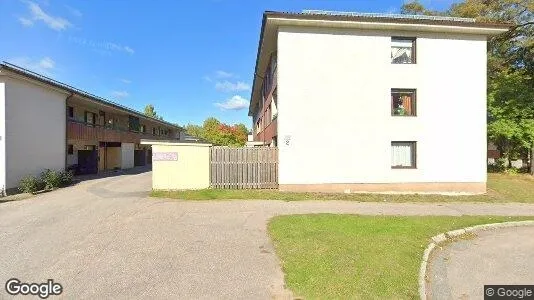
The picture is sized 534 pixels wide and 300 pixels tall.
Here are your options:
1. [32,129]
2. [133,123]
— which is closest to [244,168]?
[32,129]

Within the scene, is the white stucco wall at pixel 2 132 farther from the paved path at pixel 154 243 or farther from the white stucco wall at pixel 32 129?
the paved path at pixel 154 243

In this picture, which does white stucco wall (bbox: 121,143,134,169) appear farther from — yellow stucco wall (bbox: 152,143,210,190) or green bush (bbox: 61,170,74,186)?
yellow stucco wall (bbox: 152,143,210,190)

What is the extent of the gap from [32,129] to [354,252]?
56.1 feet

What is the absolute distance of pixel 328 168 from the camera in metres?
15.0

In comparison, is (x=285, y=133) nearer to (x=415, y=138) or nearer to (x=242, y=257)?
(x=415, y=138)

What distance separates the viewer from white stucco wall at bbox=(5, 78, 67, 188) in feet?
47.0

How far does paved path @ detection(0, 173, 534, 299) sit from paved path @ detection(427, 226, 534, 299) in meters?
2.86

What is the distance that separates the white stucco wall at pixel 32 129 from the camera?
14.3m

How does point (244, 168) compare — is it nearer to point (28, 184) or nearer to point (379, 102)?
point (379, 102)

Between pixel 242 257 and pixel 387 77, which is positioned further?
pixel 387 77

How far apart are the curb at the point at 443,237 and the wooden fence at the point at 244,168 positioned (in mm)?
8177

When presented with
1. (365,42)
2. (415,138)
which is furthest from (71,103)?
(415,138)

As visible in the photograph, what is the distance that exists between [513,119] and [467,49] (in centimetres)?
790

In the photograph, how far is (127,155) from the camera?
30.8 meters
